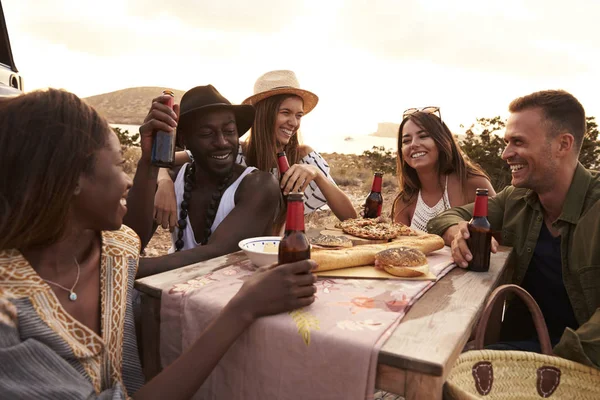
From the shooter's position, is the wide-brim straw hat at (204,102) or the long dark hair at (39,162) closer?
the long dark hair at (39,162)

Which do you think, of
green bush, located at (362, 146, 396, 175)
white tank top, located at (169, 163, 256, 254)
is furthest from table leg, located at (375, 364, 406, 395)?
green bush, located at (362, 146, 396, 175)

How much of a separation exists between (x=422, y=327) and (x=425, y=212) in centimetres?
299

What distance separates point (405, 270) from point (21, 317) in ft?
4.91

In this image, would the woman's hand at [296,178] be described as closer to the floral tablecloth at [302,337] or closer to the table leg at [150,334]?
the floral tablecloth at [302,337]

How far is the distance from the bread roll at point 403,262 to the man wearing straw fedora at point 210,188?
0.93m

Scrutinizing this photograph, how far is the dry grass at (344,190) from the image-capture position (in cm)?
816

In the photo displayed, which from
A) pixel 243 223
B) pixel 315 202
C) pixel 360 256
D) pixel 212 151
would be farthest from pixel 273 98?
pixel 360 256

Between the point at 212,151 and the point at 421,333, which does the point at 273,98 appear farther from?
the point at 421,333

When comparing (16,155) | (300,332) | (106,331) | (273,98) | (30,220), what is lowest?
(106,331)

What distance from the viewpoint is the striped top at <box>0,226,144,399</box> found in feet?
4.25

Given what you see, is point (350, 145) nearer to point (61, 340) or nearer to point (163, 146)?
point (163, 146)

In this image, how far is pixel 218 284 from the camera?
1.94m

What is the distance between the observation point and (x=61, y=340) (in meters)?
1.43

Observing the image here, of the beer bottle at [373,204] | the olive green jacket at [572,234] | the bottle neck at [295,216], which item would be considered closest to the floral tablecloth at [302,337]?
the bottle neck at [295,216]
